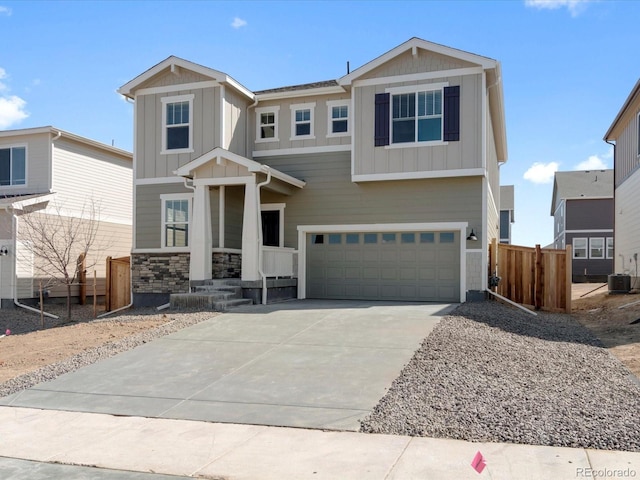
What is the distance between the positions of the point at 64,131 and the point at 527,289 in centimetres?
1629

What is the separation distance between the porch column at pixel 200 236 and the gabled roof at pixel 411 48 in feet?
16.6

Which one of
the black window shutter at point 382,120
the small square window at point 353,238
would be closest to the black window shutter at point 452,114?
the black window shutter at point 382,120

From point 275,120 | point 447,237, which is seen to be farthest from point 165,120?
point 447,237

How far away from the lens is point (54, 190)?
20.1 meters

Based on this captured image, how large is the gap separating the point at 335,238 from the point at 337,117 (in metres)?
3.64

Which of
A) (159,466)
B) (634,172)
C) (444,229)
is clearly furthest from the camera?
(634,172)

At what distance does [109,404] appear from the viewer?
291 inches

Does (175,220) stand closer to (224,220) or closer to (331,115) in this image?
(224,220)

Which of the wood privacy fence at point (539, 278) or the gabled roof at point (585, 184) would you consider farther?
the gabled roof at point (585, 184)

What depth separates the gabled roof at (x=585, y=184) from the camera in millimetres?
39719

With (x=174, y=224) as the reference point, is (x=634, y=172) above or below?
above

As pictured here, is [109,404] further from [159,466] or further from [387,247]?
[387,247]

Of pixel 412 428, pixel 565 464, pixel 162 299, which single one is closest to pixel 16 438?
pixel 412 428

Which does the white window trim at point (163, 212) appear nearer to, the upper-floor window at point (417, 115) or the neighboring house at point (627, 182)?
the upper-floor window at point (417, 115)
